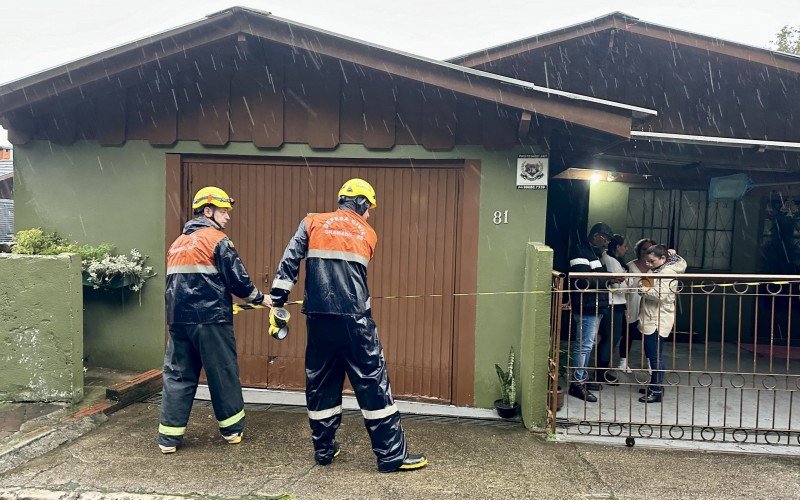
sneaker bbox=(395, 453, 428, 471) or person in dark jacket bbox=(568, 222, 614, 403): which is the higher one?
person in dark jacket bbox=(568, 222, 614, 403)

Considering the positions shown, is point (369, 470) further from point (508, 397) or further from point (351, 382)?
point (508, 397)

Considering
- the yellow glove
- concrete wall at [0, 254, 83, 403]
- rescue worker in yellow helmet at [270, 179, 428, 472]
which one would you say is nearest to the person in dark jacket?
rescue worker in yellow helmet at [270, 179, 428, 472]

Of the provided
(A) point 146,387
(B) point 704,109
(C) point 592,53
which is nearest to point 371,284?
(A) point 146,387

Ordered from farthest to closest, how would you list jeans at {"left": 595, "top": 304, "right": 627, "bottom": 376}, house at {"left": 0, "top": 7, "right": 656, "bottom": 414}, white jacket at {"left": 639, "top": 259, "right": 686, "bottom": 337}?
1. jeans at {"left": 595, "top": 304, "right": 627, "bottom": 376}
2. white jacket at {"left": 639, "top": 259, "right": 686, "bottom": 337}
3. house at {"left": 0, "top": 7, "right": 656, "bottom": 414}

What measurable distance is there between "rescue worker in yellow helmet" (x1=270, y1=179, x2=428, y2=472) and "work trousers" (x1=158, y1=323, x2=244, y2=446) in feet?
2.21

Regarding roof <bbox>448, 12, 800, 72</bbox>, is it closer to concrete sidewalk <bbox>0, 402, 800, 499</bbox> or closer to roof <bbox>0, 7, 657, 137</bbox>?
roof <bbox>0, 7, 657, 137</bbox>

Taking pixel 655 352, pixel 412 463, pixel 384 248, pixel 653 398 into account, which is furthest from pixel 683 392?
pixel 412 463

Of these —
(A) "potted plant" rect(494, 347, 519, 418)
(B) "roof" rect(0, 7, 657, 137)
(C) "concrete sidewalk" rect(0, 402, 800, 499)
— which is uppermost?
(B) "roof" rect(0, 7, 657, 137)

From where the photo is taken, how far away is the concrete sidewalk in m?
3.94

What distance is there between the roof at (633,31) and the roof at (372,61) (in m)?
2.00

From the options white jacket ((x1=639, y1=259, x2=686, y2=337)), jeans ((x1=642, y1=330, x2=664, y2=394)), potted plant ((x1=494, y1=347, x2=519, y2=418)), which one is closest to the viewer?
potted plant ((x1=494, y1=347, x2=519, y2=418))

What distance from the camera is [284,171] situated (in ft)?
20.5

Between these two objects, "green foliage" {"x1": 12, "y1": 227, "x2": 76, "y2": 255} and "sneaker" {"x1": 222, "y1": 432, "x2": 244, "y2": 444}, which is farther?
"green foliage" {"x1": 12, "y1": 227, "x2": 76, "y2": 255}

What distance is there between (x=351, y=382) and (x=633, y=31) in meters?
5.67
